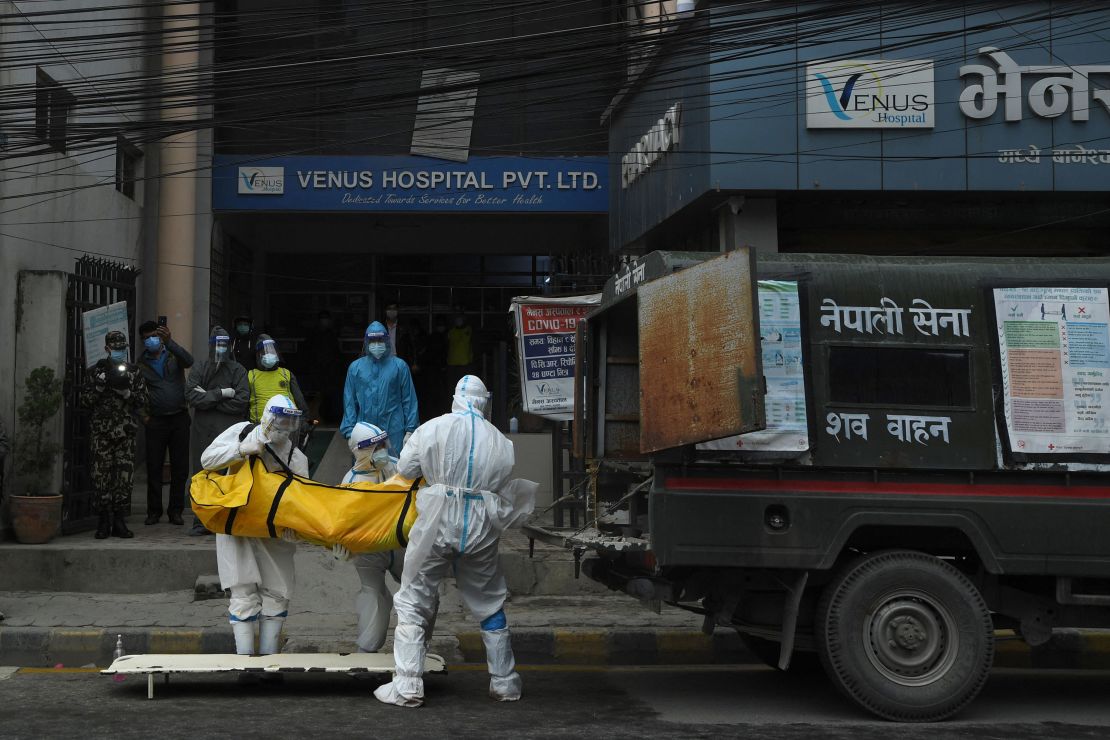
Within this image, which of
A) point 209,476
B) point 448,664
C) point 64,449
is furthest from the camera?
point 64,449

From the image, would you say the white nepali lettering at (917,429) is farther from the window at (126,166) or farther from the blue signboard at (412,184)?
the blue signboard at (412,184)

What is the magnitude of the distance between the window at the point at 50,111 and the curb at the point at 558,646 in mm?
5341

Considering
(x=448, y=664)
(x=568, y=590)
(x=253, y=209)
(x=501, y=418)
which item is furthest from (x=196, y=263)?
(x=448, y=664)

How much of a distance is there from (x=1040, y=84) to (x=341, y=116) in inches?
381

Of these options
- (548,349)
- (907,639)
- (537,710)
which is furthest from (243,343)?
(907,639)

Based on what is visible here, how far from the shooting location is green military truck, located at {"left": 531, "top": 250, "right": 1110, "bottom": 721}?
614 cm

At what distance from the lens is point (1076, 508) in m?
6.22

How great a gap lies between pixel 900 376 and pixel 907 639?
1.33 metres

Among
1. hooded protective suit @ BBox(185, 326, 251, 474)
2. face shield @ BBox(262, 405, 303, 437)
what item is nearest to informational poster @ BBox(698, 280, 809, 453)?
face shield @ BBox(262, 405, 303, 437)

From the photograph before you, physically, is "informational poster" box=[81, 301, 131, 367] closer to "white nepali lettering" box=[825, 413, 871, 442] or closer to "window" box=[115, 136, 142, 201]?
"window" box=[115, 136, 142, 201]

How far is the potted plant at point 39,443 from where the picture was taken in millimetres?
9969

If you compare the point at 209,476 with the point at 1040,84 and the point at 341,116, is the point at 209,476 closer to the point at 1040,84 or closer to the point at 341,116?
the point at 1040,84

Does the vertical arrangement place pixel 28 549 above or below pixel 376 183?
below

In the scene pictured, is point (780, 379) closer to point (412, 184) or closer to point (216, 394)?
point (216, 394)
